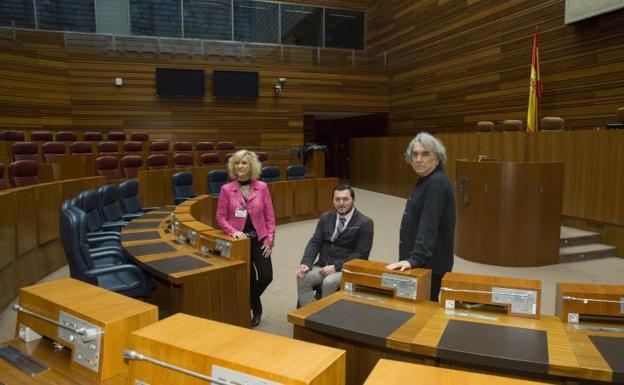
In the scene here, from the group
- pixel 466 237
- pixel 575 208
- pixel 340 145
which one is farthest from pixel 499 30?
pixel 340 145

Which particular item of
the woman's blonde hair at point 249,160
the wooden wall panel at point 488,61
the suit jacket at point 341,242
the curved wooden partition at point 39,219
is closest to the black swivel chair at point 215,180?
the curved wooden partition at point 39,219

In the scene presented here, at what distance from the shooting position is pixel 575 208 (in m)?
6.13

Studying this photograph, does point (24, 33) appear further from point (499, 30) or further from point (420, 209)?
point (420, 209)

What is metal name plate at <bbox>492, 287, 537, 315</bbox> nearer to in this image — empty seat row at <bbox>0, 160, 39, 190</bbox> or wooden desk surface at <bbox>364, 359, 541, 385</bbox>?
wooden desk surface at <bbox>364, 359, 541, 385</bbox>

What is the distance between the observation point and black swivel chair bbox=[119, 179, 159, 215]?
5.38 meters

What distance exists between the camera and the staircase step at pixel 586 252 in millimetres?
5312

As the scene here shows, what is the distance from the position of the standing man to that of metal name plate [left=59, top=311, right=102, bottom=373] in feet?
4.43

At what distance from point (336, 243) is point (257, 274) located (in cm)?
76

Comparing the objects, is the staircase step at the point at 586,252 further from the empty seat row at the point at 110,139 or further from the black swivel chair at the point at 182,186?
the empty seat row at the point at 110,139

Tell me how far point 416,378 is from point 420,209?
1412 millimetres

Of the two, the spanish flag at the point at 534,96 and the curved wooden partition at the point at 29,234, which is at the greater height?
the spanish flag at the point at 534,96

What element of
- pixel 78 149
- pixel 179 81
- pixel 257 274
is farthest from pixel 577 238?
pixel 179 81

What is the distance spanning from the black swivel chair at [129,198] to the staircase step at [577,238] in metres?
4.86

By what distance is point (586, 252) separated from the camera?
5402mm
